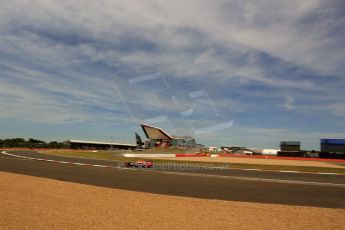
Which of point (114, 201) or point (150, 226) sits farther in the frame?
point (114, 201)

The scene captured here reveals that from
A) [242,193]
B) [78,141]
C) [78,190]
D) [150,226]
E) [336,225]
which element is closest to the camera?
[150,226]

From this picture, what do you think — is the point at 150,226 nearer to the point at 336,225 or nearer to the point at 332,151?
the point at 336,225

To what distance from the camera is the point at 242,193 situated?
14211 mm

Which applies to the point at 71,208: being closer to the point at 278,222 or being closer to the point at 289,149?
the point at 278,222

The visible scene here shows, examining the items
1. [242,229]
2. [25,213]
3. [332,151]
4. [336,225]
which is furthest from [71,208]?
[332,151]

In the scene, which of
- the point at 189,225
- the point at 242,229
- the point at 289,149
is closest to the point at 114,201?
the point at 189,225

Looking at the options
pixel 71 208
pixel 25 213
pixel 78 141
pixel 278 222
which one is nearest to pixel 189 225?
pixel 278 222

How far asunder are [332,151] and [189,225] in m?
64.1

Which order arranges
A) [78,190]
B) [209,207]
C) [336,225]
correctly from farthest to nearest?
[78,190]
[209,207]
[336,225]

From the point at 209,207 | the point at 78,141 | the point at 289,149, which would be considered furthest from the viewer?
the point at 78,141

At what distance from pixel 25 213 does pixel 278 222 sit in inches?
255

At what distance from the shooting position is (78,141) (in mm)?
151250

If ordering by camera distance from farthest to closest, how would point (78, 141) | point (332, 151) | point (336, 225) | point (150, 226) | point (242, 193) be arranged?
point (78, 141) < point (332, 151) < point (242, 193) < point (336, 225) < point (150, 226)

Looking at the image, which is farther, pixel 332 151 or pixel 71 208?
pixel 332 151
